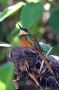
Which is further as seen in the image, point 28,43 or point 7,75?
point 28,43

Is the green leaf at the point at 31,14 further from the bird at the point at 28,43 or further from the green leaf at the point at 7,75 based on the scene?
the green leaf at the point at 7,75

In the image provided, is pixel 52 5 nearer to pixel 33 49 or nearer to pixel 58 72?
pixel 33 49

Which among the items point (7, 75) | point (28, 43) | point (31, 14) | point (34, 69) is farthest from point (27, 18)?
point (7, 75)

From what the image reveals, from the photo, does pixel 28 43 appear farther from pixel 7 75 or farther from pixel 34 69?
pixel 7 75

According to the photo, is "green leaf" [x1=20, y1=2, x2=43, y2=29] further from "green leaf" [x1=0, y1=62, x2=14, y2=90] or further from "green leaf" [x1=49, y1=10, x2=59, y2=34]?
"green leaf" [x1=0, y1=62, x2=14, y2=90]

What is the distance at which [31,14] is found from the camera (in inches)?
61.7

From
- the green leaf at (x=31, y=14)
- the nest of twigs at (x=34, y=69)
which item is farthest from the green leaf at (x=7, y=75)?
the green leaf at (x=31, y=14)

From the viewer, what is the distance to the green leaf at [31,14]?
61.2 inches

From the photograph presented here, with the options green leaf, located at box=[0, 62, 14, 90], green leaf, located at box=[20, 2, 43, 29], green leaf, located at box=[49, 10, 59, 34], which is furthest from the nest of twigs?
green leaf, located at box=[0, 62, 14, 90]

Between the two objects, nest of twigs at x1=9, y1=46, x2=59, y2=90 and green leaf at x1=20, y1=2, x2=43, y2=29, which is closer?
nest of twigs at x1=9, y1=46, x2=59, y2=90

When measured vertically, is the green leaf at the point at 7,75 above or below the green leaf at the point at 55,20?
below

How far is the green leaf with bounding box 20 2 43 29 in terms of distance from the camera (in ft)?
5.10

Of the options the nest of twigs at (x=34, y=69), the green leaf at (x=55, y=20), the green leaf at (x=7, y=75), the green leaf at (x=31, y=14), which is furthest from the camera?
the green leaf at (x=55, y=20)

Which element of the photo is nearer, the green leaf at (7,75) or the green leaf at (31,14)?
the green leaf at (7,75)
